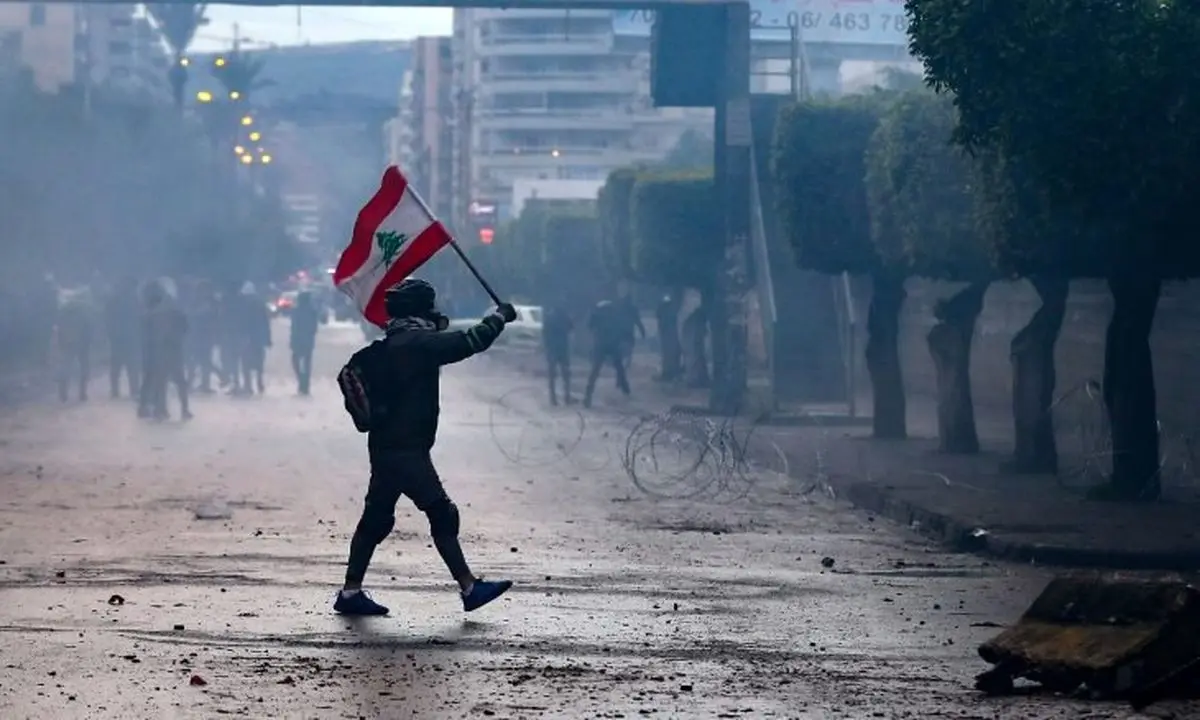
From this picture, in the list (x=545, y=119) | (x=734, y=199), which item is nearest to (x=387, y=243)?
(x=734, y=199)

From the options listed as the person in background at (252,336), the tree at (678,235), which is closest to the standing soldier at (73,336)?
the person in background at (252,336)

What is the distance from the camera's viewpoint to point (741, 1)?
110 feet

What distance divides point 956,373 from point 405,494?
47.4 ft

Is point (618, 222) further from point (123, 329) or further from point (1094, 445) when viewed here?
point (1094, 445)

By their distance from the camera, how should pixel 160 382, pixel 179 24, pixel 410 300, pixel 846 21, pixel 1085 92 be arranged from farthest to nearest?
pixel 179 24
pixel 846 21
pixel 160 382
pixel 1085 92
pixel 410 300

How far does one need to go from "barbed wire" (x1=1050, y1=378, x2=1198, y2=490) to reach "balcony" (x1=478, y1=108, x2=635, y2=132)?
14045 centimetres

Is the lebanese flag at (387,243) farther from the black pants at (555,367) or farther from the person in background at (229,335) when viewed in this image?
the person in background at (229,335)

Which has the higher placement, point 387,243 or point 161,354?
point 387,243

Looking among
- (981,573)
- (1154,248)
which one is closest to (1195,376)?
(1154,248)

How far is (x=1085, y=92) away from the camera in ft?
55.1

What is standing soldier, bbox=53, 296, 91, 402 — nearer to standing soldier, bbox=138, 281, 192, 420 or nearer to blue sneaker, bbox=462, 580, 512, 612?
standing soldier, bbox=138, 281, 192, 420

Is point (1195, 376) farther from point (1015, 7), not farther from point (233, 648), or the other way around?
point (233, 648)

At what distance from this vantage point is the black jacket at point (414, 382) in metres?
11.4

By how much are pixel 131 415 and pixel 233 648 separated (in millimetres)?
23963
